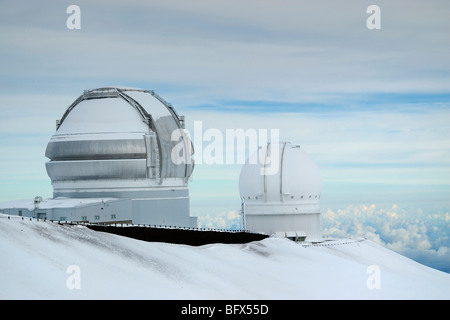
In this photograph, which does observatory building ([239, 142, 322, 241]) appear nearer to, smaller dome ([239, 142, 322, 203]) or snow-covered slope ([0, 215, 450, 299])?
smaller dome ([239, 142, 322, 203])

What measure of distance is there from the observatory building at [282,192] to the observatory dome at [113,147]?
543 cm

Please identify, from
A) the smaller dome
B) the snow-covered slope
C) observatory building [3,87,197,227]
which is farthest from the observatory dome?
the snow-covered slope

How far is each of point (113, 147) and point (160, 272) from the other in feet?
70.4

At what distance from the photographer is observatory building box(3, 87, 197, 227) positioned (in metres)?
46.5

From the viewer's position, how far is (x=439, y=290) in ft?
107

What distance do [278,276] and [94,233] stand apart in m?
7.74

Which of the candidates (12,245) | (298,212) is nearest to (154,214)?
(298,212)

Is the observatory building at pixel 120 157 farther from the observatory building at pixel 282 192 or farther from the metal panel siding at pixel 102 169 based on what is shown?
the observatory building at pixel 282 192

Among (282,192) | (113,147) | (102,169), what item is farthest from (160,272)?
(282,192)

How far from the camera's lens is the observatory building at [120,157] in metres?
46.5

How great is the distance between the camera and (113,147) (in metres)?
46.3

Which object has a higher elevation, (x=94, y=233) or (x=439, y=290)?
(x=94, y=233)

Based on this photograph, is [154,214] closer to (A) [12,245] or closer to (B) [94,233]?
(B) [94,233]
